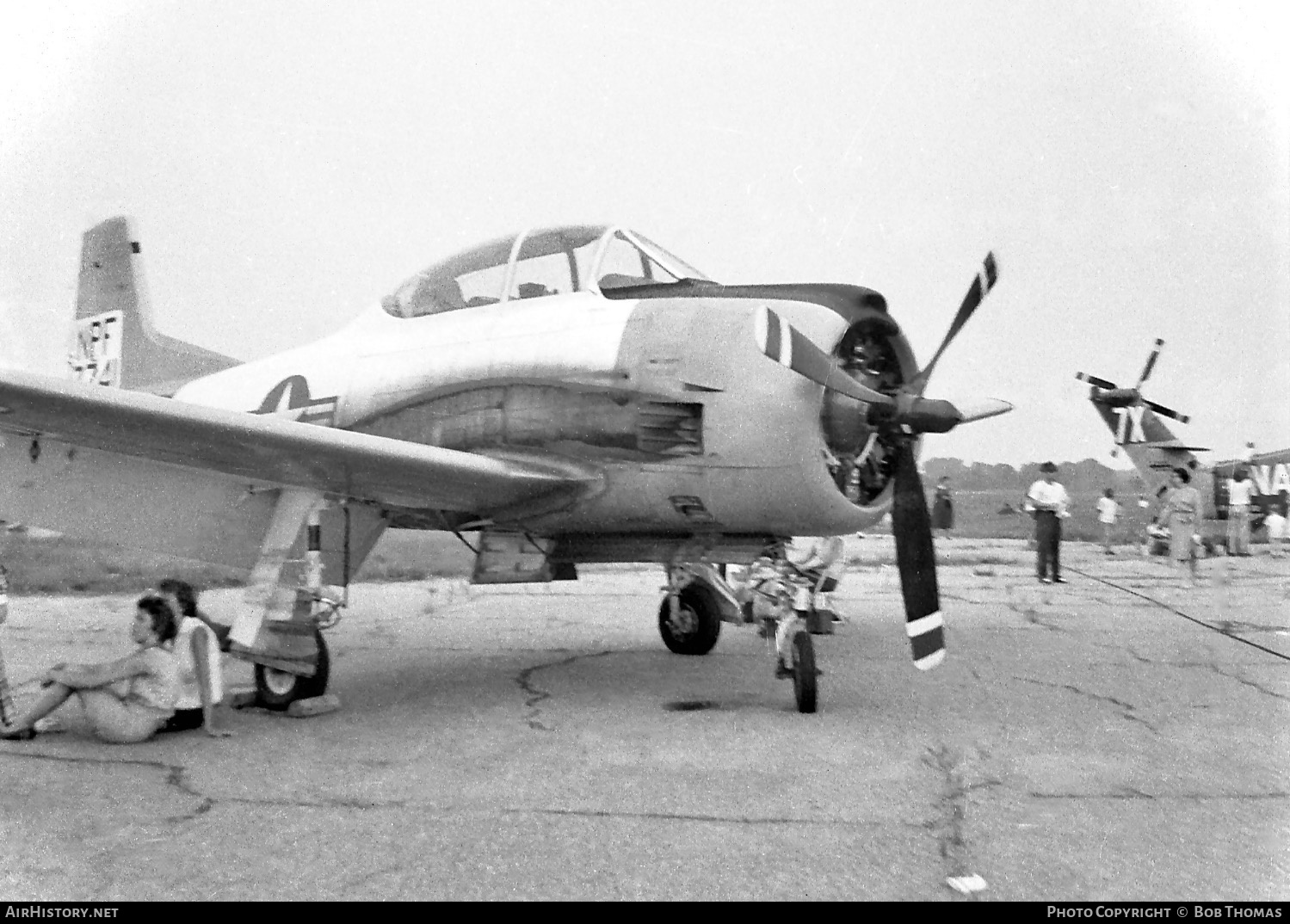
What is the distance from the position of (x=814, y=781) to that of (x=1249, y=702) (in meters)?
3.21

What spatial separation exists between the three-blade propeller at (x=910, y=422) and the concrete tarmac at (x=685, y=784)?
0.51m

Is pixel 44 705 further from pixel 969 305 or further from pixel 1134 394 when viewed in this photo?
pixel 1134 394

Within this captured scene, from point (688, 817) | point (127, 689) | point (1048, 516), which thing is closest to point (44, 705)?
point (127, 689)

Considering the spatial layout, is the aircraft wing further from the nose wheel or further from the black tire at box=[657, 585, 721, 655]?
the black tire at box=[657, 585, 721, 655]

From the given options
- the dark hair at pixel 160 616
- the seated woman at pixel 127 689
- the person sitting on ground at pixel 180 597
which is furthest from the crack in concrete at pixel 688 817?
the person sitting on ground at pixel 180 597

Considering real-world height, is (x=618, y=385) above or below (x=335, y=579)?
above

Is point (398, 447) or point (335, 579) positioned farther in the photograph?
point (335, 579)

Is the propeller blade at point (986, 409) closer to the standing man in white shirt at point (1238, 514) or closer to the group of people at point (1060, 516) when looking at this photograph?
the group of people at point (1060, 516)

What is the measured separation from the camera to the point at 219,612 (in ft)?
35.9

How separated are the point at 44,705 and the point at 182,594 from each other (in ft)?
2.53

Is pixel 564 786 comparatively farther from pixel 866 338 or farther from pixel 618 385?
pixel 866 338

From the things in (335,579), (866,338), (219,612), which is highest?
(866,338)
